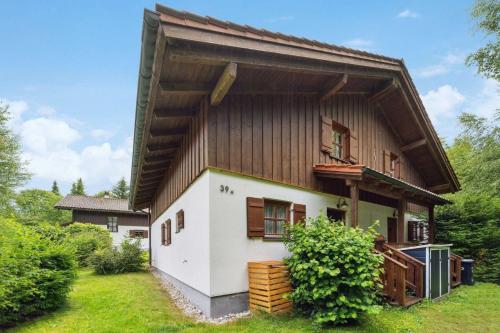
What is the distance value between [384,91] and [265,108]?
513 centimetres

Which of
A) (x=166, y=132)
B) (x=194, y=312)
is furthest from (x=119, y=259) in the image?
(x=194, y=312)

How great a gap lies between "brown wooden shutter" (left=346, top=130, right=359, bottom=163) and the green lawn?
14.2ft

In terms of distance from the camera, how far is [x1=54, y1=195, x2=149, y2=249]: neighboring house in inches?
1062

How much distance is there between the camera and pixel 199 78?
6070 millimetres

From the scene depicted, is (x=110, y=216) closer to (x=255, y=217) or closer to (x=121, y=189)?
(x=255, y=217)

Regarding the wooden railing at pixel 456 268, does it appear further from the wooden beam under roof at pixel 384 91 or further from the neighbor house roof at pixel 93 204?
the neighbor house roof at pixel 93 204

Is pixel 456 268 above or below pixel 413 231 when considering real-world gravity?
below

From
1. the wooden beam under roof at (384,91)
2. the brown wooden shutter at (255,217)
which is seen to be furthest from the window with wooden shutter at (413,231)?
the brown wooden shutter at (255,217)

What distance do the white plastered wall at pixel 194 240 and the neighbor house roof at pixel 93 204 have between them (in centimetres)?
1885

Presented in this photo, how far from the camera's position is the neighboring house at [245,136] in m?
5.34

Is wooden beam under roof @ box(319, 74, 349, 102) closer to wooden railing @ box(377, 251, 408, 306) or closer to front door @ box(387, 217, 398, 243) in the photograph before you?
wooden railing @ box(377, 251, 408, 306)

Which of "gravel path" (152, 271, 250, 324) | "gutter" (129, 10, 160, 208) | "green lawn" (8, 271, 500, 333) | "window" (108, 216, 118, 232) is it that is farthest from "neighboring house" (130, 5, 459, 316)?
"window" (108, 216, 118, 232)

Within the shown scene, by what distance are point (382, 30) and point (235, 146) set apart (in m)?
8.84

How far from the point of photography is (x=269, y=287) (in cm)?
597
